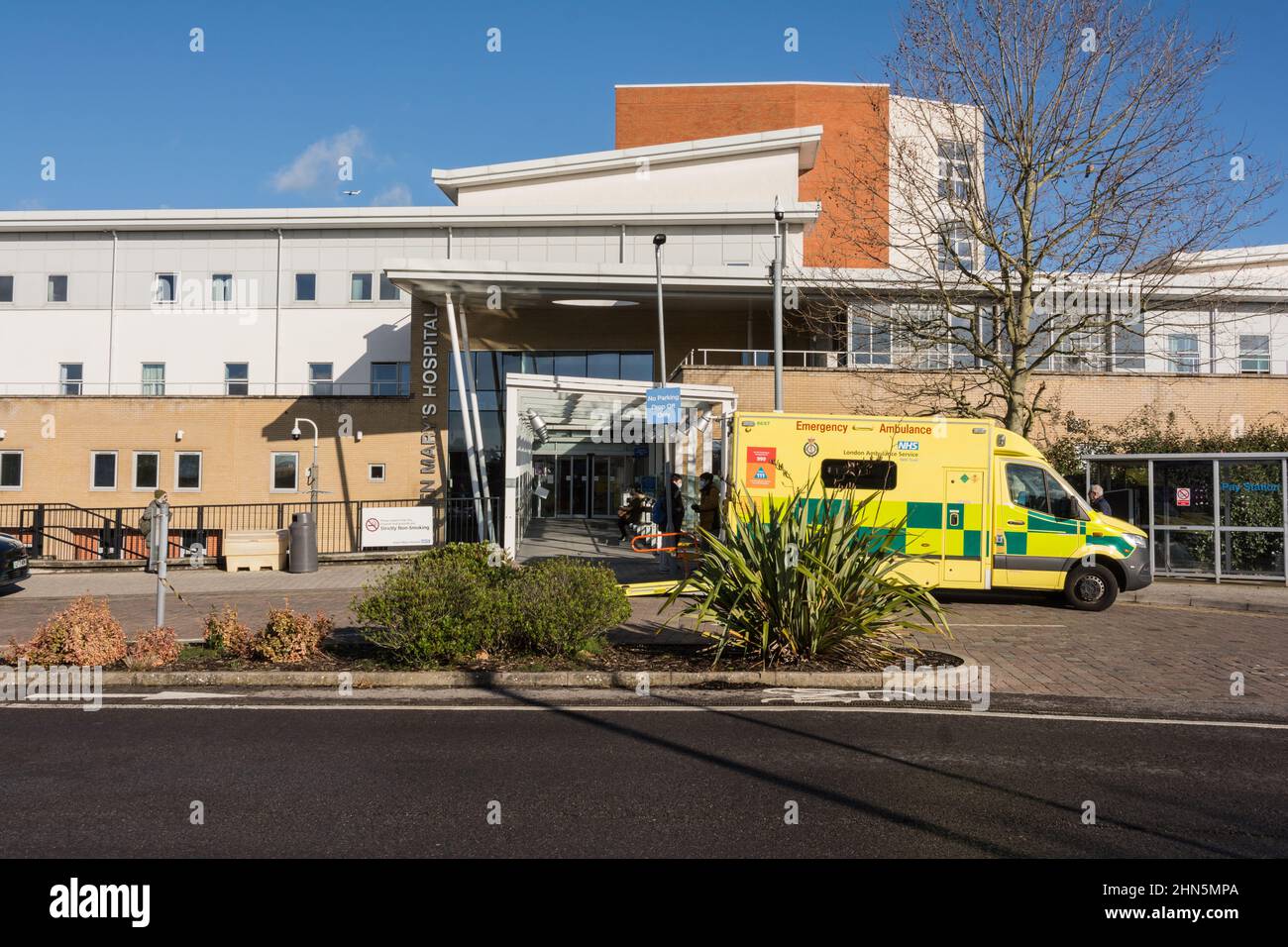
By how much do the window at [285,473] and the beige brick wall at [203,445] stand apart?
186 millimetres

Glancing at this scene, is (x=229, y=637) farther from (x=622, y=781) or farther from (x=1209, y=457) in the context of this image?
(x=1209, y=457)

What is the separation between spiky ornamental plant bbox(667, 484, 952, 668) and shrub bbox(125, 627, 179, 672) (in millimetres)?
4683

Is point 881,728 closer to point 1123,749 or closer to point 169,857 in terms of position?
point 1123,749

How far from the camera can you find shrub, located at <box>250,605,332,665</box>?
918cm

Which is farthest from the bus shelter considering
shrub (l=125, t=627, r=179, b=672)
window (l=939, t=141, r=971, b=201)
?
shrub (l=125, t=627, r=179, b=672)

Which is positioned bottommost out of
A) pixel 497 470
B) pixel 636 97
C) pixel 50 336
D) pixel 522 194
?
pixel 497 470

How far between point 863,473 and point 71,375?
3044 centimetres

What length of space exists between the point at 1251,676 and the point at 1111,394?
54.8 feet

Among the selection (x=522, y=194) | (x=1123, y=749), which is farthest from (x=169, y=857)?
(x=522, y=194)

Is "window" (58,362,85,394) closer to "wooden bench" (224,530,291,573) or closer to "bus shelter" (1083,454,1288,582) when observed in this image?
"wooden bench" (224,530,291,573)

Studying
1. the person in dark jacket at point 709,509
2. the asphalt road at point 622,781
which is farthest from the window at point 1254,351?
the asphalt road at point 622,781

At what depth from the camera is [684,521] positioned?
20.7 meters

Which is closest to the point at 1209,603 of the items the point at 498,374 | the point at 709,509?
the point at 709,509

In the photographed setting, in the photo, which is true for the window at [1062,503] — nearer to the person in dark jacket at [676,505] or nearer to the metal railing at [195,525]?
the person in dark jacket at [676,505]
